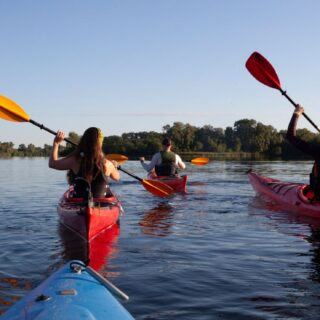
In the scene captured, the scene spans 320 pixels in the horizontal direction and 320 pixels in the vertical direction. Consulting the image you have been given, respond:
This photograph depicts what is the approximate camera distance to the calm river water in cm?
383

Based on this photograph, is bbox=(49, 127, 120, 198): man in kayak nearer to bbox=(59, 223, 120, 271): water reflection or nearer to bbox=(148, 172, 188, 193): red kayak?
Result: bbox=(59, 223, 120, 271): water reflection

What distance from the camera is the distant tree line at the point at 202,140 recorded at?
2680 inches

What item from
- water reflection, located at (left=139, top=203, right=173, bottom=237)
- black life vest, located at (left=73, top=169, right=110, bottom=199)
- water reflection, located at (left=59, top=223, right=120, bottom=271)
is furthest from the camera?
water reflection, located at (left=139, top=203, right=173, bottom=237)

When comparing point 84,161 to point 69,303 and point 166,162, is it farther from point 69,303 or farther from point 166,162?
point 166,162

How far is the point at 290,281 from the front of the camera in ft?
14.8

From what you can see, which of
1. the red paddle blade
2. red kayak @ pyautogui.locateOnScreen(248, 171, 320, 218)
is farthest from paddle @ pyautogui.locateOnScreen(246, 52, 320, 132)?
red kayak @ pyautogui.locateOnScreen(248, 171, 320, 218)

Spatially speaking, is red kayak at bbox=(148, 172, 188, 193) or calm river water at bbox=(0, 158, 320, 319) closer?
calm river water at bbox=(0, 158, 320, 319)

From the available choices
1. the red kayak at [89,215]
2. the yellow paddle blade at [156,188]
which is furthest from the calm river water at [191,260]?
the yellow paddle blade at [156,188]

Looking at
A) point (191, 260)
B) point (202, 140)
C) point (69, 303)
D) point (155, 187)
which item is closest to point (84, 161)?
point (191, 260)

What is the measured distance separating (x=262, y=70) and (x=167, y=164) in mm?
4949

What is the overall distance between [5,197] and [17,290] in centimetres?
948

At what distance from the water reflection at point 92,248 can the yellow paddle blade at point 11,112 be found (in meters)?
2.10

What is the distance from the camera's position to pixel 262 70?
9.80 m

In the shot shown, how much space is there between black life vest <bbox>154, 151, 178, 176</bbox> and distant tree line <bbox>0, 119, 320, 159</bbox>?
140 ft
